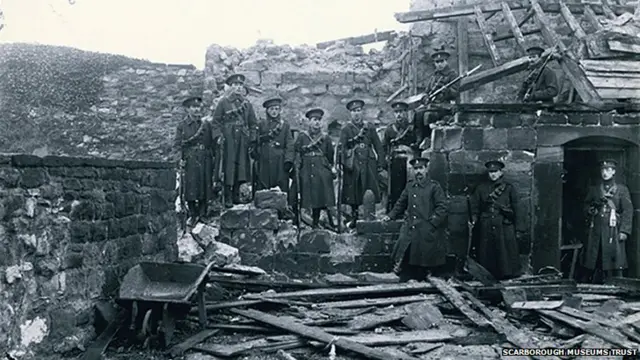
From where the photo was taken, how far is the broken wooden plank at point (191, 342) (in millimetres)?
5531

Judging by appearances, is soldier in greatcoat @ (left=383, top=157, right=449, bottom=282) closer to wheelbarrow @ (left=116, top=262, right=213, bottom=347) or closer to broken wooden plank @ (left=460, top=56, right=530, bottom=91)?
broken wooden plank @ (left=460, top=56, right=530, bottom=91)

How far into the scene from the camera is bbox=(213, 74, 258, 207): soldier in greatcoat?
9906 millimetres

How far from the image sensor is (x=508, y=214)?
8492 mm

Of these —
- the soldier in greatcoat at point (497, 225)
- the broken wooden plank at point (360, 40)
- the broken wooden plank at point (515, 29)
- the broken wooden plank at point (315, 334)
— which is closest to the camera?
the broken wooden plank at point (315, 334)

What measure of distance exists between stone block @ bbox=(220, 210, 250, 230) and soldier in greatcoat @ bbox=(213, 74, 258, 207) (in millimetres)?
808

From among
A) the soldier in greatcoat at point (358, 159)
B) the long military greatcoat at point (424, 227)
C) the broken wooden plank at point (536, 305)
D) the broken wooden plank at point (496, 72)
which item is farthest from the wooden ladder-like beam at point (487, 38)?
the broken wooden plank at point (536, 305)

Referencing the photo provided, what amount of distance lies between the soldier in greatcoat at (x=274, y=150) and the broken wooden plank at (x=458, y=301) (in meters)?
3.25

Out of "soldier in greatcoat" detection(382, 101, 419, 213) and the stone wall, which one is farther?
"soldier in greatcoat" detection(382, 101, 419, 213)

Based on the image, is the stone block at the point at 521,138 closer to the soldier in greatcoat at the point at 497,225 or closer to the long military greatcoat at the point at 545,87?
the soldier in greatcoat at the point at 497,225

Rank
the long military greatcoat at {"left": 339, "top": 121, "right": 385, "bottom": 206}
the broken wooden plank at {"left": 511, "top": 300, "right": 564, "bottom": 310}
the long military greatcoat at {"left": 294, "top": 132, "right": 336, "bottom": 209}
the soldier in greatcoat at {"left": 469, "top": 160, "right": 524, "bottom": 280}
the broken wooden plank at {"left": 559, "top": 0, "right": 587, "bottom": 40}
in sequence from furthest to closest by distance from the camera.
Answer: the broken wooden plank at {"left": 559, "top": 0, "right": 587, "bottom": 40} < the long military greatcoat at {"left": 339, "top": 121, "right": 385, "bottom": 206} < the long military greatcoat at {"left": 294, "top": 132, "right": 336, "bottom": 209} < the soldier in greatcoat at {"left": 469, "top": 160, "right": 524, "bottom": 280} < the broken wooden plank at {"left": 511, "top": 300, "right": 564, "bottom": 310}

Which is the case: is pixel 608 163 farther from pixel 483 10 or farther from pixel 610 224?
pixel 483 10

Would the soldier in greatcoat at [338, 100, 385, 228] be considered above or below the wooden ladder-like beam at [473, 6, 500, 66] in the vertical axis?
below

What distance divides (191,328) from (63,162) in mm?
2213

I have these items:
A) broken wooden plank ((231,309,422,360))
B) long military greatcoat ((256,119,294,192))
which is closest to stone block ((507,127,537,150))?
long military greatcoat ((256,119,294,192))
